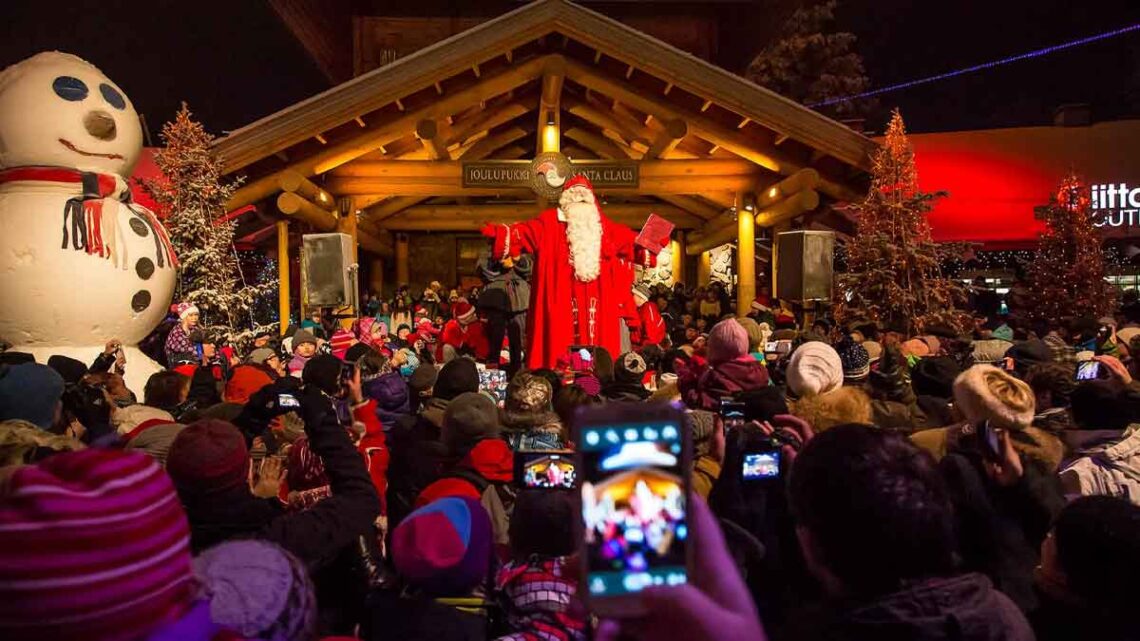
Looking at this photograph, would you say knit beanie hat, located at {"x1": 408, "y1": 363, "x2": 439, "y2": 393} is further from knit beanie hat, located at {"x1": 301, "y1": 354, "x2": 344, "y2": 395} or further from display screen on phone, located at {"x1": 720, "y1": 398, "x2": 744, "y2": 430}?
display screen on phone, located at {"x1": 720, "y1": 398, "x2": 744, "y2": 430}

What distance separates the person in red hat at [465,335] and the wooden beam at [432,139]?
2537 mm

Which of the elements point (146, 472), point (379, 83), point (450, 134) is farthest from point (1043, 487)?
point (450, 134)

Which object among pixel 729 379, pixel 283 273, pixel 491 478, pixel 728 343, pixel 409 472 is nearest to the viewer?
pixel 491 478

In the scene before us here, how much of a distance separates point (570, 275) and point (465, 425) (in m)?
6.99

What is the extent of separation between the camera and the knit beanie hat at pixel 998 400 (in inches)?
108

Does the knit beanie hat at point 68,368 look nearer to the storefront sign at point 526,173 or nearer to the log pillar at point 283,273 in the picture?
the log pillar at point 283,273

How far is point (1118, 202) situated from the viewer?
15492mm

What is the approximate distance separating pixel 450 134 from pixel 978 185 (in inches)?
386

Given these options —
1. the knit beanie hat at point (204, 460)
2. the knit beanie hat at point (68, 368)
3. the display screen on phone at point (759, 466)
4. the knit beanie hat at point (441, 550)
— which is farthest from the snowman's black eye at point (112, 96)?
the display screen on phone at point (759, 466)

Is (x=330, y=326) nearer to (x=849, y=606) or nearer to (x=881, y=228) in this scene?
(x=881, y=228)

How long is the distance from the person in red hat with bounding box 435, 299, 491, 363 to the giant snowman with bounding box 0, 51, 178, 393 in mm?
4050

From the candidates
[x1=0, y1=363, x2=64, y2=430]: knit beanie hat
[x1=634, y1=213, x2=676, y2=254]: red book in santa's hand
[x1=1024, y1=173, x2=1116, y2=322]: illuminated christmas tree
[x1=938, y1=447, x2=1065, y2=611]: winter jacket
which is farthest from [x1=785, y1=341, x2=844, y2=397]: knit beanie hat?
[x1=1024, y1=173, x2=1116, y2=322]: illuminated christmas tree

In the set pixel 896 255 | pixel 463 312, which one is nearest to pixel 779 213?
pixel 896 255

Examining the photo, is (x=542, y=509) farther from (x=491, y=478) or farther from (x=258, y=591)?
(x=491, y=478)
